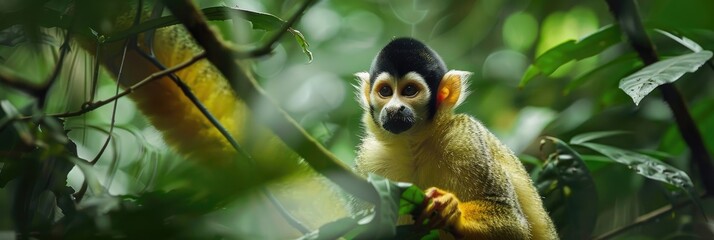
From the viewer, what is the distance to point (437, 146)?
268 cm

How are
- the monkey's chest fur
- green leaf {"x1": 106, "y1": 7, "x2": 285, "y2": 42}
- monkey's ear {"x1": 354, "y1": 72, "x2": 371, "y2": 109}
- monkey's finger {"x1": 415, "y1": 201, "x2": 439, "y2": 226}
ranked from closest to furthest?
green leaf {"x1": 106, "y1": 7, "x2": 285, "y2": 42}
monkey's finger {"x1": 415, "y1": 201, "x2": 439, "y2": 226}
the monkey's chest fur
monkey's ear {"x1": 354, "y1": 72, "x2": 371, "y2": 109}

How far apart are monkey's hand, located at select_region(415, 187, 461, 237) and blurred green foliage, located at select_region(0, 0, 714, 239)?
15.8 inches

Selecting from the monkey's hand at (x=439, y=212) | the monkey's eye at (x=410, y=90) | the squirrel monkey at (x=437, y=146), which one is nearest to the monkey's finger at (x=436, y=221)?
the monkey's hand at (x=439, y=212)

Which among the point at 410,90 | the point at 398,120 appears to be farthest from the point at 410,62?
the point at 398,120

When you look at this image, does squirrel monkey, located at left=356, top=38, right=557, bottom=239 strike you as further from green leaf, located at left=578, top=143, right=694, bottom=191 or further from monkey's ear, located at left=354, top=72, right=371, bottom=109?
green leaf, located at left=578, top=143, right=694, bottom=191

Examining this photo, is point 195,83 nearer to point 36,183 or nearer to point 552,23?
point 36,183

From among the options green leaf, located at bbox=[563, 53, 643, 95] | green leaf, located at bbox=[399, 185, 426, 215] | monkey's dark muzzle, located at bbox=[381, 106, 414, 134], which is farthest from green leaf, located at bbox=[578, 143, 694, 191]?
green leaf, located at bbox=[399, 185, 426, 215]

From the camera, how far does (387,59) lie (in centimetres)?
270

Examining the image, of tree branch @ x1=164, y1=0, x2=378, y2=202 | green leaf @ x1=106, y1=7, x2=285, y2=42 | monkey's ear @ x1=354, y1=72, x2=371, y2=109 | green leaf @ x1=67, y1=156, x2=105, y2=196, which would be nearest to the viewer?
tree branch @ x1=164, y1=0, x2=378, y2=202

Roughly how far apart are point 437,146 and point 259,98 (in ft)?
6.02

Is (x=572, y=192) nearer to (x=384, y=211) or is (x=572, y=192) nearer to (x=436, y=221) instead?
(x=436, y=221)

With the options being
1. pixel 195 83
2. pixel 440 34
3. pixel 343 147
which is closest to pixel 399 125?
pixel 195 83

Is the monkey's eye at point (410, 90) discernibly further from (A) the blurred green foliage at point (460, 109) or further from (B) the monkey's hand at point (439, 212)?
(B) the monkey's hand at point (439, 212)

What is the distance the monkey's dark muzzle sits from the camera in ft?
8.43
